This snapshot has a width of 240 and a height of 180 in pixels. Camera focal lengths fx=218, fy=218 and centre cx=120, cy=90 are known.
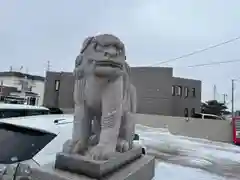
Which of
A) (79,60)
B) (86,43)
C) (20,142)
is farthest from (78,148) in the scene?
(86,43)

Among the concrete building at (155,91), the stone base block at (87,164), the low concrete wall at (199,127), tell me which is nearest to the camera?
the stone base block at (87,164)

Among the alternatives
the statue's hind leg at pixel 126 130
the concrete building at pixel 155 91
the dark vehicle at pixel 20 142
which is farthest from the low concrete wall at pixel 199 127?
the dark vehicle at pixel 20 142

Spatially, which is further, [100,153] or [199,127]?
[199,127]

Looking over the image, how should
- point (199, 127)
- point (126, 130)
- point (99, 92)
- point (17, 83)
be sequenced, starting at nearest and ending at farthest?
point (99, 92)
point (126, 130)
point (199, 127)
point (17, 83)

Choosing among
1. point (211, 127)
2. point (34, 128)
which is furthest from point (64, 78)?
point (34, 128)

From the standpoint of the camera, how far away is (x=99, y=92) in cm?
144

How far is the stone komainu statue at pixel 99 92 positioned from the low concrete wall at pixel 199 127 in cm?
677

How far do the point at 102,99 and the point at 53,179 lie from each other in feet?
1.87

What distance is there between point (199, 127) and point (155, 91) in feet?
16.8

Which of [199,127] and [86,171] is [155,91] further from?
[86,171]

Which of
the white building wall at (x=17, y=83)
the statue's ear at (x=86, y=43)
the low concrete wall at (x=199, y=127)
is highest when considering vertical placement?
the white building wall at (x=17, y=83)

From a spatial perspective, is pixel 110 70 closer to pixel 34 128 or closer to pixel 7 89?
pixel 34 128

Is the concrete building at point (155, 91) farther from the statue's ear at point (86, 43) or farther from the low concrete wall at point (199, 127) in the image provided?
the statue's ear at point (86, 43)

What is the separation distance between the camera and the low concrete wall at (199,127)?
311 inches
